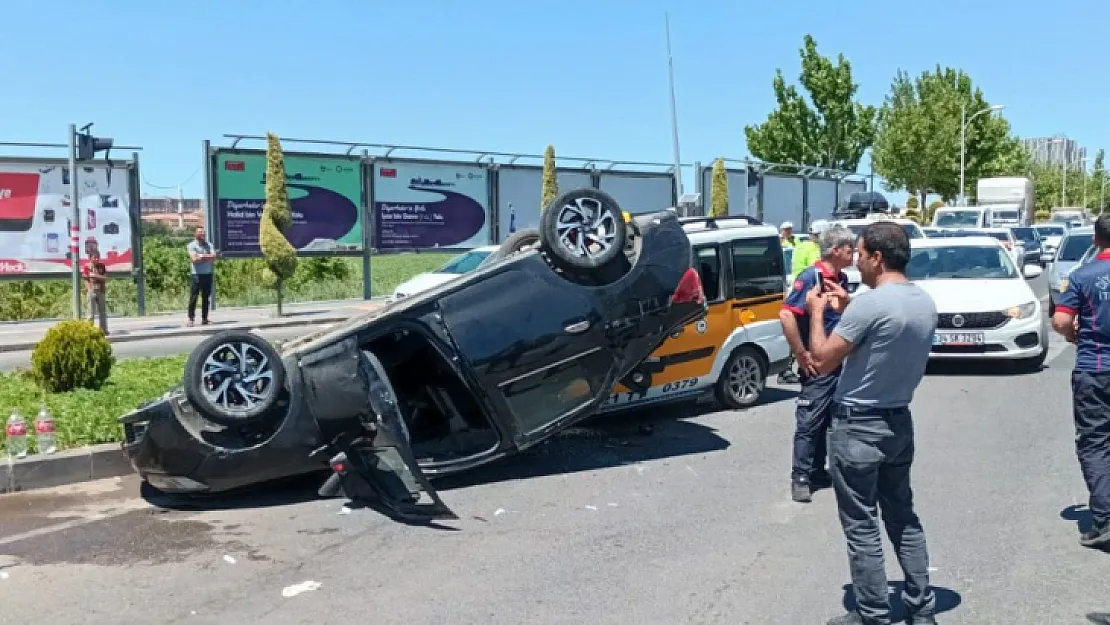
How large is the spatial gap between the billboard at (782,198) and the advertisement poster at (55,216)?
2398 cm

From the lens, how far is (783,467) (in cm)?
733

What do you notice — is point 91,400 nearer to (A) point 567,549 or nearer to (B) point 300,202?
(A) point 567,549

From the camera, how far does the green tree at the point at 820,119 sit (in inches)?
1719

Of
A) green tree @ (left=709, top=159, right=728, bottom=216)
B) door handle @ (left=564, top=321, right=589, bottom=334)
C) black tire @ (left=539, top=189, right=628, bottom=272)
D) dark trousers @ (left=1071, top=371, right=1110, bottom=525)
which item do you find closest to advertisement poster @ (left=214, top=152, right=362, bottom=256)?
green tree @ (left=709, top=159, right=728, bottom=216)

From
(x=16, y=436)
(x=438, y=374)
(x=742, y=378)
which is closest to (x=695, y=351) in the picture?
(x=742, y=378)

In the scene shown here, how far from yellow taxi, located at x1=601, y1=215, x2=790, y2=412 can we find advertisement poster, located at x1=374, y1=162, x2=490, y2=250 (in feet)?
54.0

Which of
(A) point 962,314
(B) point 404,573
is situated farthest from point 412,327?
(A) point 962,314

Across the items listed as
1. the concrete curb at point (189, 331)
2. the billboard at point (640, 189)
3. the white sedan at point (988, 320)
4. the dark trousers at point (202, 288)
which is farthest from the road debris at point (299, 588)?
the billboard at point (640, 189)

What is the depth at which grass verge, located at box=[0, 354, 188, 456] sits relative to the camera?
7363 millimetres

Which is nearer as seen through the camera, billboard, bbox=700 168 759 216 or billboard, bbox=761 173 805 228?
billboard, bbox=700 168 759 216

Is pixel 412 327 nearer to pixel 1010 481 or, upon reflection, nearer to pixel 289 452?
pixel 289 452

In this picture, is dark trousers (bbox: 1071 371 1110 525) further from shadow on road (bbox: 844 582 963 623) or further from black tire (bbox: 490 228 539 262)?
black tire (bbox: 490 228 539 262)

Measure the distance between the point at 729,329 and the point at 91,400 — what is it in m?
5.46

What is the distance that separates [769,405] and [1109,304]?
4.65m
